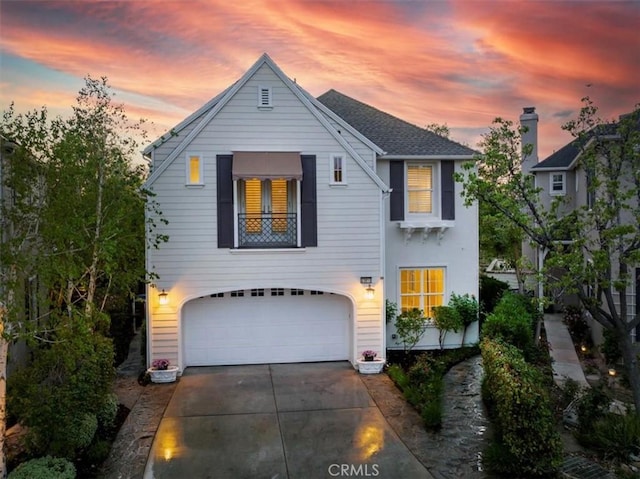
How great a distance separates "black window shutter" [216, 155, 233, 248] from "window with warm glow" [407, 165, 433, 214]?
601cm

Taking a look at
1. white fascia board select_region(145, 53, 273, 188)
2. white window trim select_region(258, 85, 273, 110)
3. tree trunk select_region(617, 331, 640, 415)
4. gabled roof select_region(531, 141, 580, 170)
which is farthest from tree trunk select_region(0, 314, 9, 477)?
gabled roof select_region(531, 141, 580, 170)

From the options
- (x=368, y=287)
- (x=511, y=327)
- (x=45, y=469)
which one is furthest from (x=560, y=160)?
(x=45, y=469)

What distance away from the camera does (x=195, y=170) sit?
13.7 meters

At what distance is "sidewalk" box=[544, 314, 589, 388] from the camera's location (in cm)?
1324

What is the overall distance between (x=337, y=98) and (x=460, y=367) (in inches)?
425

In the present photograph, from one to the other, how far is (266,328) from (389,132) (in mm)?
7865

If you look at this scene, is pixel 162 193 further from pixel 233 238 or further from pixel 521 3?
pixel 521 3

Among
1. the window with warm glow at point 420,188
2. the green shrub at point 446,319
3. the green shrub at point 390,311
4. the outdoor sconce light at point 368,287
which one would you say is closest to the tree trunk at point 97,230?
the outdoor sconce light at point 368,287

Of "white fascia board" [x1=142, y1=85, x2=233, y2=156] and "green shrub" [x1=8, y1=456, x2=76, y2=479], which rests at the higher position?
"white fascia board" [x1=142, y1=85, x2=233, y2=156]

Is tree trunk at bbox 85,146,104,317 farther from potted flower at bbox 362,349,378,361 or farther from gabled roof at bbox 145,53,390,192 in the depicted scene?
potted flower at bbox 362,349,378,361

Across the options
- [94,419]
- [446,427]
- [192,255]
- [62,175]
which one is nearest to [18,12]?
[62,175]

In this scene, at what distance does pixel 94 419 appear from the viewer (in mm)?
9102

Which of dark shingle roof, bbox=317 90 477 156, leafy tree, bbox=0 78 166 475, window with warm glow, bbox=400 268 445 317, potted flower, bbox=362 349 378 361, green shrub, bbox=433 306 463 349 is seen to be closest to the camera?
leafy tree, bbox=0 78 166 475

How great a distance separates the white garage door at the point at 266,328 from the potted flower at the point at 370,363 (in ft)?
3.75
